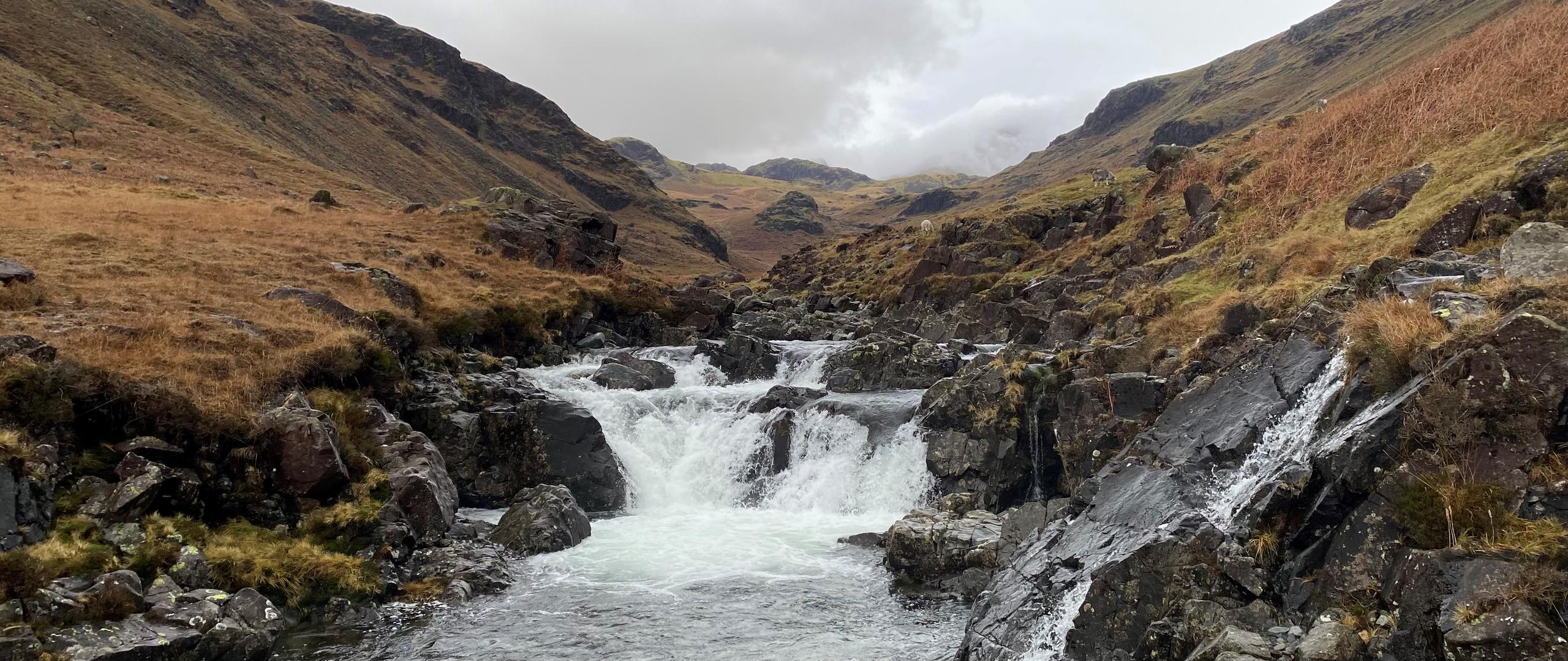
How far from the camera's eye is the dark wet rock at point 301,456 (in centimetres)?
1788

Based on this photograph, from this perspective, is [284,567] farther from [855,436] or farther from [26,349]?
[855,436]

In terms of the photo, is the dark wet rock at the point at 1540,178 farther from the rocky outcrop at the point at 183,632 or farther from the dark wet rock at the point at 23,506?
the dark wet rock at the point at 23,506

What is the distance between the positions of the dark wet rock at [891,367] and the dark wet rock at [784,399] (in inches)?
118

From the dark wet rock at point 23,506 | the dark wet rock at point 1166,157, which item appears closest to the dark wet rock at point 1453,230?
the dark wet rock at point 23,506

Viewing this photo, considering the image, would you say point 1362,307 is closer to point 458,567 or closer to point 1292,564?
point 1292,564

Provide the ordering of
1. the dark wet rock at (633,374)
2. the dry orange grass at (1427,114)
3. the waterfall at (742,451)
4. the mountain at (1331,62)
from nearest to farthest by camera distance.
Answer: the dry orange grass at (1427,114), the waterfall at (742,451), the dark wet rock at (633,374), the mountain at (1331,62)

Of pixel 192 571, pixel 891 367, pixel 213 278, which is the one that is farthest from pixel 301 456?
pixel 891 367

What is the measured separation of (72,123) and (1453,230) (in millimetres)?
87467

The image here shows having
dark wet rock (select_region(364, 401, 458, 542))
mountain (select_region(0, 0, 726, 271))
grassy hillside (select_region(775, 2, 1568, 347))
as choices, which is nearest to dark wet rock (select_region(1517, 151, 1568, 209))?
grassy hillside (select_region(775, 2, 1568, 347))

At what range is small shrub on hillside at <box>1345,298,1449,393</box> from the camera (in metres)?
10.3

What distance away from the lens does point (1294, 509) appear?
10.4 m

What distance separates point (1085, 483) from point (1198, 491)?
3026 mm

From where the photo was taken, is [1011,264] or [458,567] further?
[1011,264]

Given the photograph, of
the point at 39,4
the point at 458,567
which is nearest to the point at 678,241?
the point at 39,4
